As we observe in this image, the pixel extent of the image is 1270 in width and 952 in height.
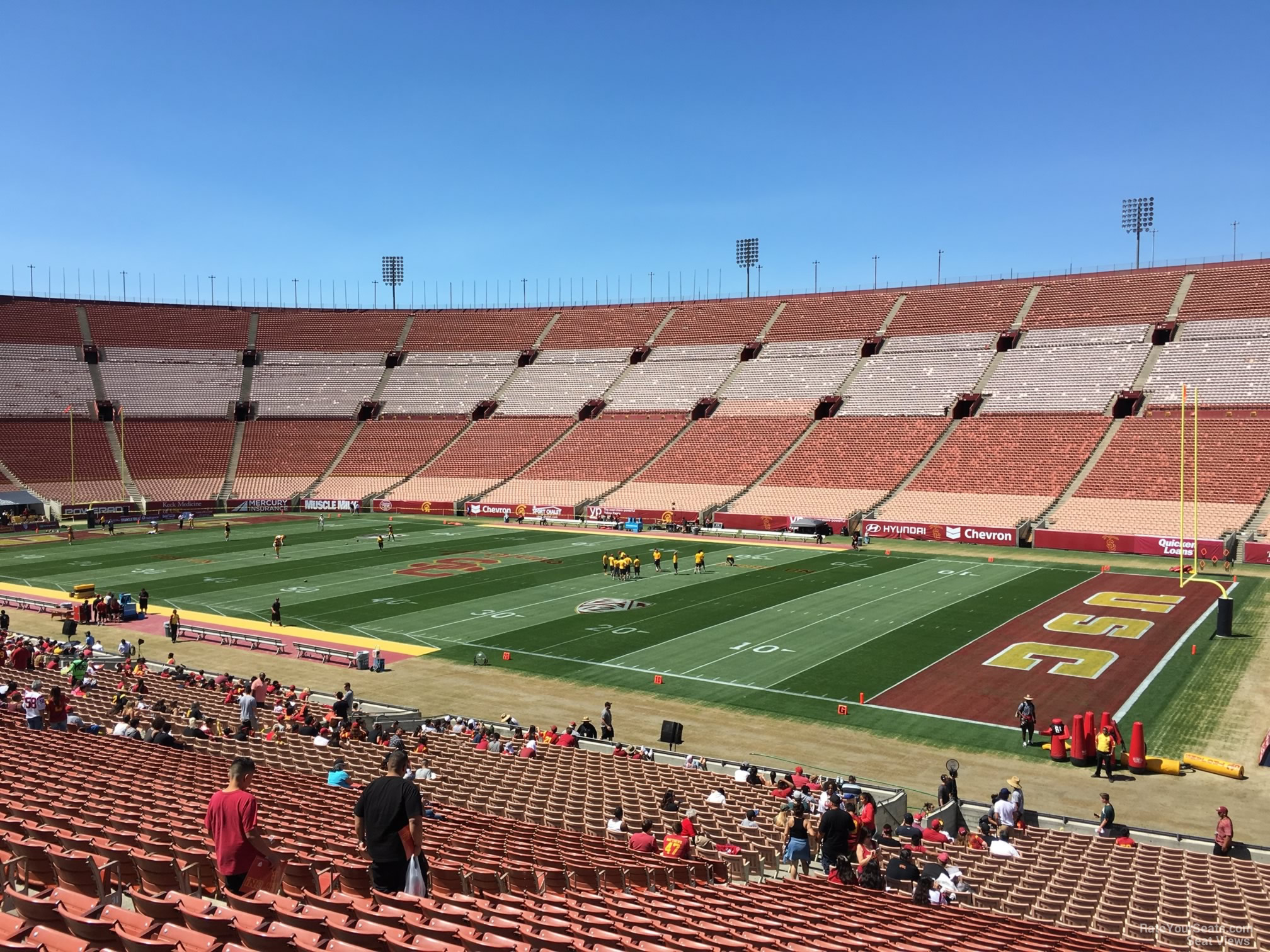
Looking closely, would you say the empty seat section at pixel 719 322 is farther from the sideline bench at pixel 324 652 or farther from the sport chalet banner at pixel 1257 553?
the sideline bench at pixel 324 652

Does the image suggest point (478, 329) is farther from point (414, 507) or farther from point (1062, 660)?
point (1062, 660)

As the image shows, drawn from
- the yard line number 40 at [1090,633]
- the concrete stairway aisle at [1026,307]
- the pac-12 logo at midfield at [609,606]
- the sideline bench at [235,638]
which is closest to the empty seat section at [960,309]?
the concrete stairway aisle at [1026,307]

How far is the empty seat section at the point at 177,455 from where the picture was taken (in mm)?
81812

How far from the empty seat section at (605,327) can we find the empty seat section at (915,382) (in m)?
26.2

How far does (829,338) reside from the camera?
293 feet

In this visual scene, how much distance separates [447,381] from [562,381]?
41.6 feet

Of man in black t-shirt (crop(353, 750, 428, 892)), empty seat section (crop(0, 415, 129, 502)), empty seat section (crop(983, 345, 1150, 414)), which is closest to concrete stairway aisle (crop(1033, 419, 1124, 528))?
empty seat section (crop(983, 345, 1150, 414))

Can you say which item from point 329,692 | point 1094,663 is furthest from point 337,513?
point 1094,663

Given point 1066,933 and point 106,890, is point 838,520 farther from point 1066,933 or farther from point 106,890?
point 106,890

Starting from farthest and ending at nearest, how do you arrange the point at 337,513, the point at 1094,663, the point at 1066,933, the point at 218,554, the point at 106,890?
the point at 337,513
the point at 218,554
the point at 1094,663
the point at 1066,933
the point at 106,890

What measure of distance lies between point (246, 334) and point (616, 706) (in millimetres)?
87069

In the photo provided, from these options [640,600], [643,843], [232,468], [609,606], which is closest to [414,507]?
[232,468]

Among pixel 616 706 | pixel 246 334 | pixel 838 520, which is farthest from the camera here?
pixel 246 334

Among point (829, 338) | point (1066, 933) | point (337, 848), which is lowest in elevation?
point (1066, 933)
